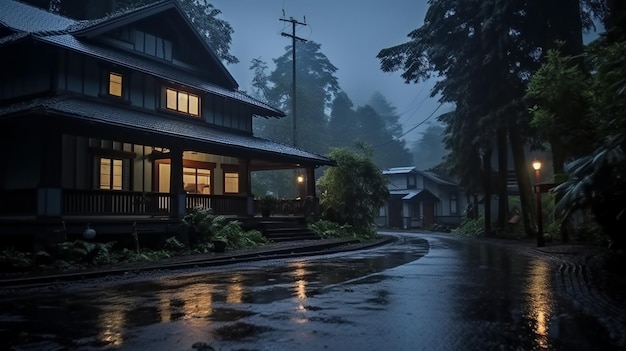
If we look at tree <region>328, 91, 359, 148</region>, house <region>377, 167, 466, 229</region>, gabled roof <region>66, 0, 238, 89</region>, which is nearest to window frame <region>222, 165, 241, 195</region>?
gabled roof <region>66, 0, 238, 89</region>

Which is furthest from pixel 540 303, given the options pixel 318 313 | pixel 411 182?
pixel 411 182

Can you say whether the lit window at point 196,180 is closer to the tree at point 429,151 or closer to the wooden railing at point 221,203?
the wooden railing at point 221,203

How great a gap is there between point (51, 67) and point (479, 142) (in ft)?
67.9

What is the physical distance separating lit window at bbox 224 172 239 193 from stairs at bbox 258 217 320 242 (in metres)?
3.20

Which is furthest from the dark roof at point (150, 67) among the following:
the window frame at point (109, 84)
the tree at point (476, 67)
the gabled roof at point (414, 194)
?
the gabled roof at point (414, 194)

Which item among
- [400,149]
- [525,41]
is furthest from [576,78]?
[400,149]

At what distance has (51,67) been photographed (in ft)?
59.6

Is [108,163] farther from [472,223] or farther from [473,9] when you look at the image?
[472,223]

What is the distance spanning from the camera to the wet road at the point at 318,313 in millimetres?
5294

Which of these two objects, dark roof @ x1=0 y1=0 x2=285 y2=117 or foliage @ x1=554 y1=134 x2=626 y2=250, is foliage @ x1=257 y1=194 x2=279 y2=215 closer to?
dark roof @ x1=0 y1=0 x2=285 y2=117

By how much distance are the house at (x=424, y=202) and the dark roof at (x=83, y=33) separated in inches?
1201

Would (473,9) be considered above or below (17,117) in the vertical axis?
above

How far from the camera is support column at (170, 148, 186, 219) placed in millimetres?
19000

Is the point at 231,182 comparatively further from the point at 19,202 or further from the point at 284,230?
the point at 19,202
